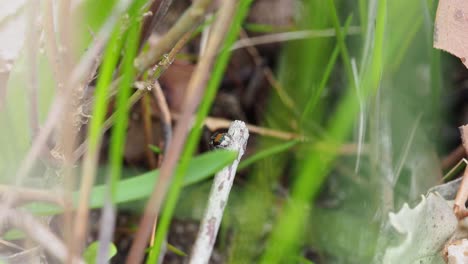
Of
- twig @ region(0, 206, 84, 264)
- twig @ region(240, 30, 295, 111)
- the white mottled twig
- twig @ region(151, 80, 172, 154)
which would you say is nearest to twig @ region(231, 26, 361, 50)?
twig @ region(240, 30, 295, 111)

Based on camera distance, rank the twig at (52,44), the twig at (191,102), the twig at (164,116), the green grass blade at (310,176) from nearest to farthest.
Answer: the twig at (191,102), the twig at (52,44), the green grass blade at (310,176), the twig at (164,116)

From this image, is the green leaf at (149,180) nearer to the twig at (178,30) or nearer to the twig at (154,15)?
the twig at (178,30)

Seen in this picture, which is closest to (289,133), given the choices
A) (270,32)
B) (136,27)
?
(270,32)

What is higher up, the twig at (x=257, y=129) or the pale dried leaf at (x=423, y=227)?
the pale dried leaf at (x=423, y=227)

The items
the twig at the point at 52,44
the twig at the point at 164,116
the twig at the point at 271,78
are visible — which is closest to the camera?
the twig at the point at 52,44

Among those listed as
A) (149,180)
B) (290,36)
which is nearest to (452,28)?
(290,36)

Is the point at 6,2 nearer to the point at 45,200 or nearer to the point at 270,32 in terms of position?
the point at 45,200

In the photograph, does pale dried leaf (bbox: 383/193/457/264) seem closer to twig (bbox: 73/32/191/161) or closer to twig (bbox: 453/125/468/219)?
twig (bbox: 453/125/468/219)

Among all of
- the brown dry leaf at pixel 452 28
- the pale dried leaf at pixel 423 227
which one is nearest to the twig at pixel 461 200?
the pale dried leaf at pixel 423 227
